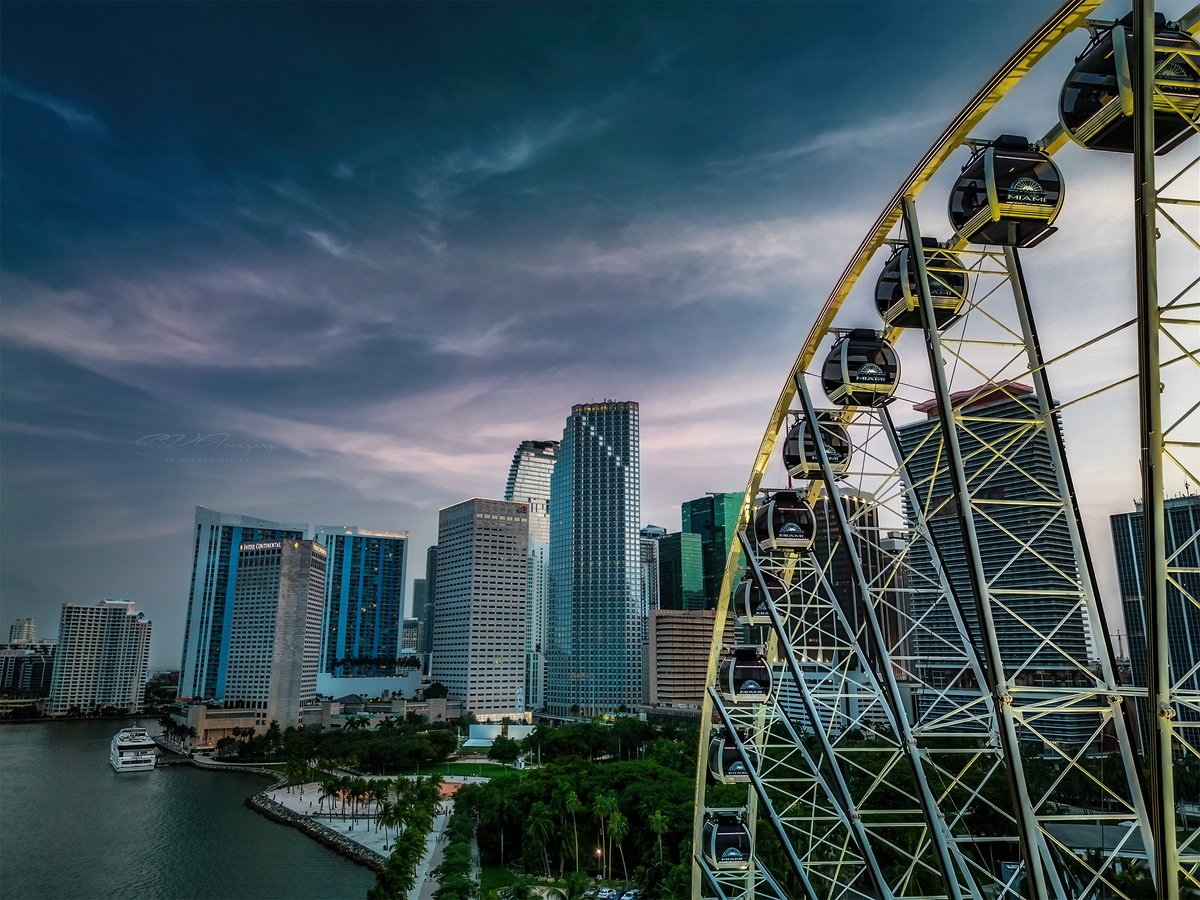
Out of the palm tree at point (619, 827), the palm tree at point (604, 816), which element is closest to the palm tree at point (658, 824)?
the palm tree at point (619, 827)

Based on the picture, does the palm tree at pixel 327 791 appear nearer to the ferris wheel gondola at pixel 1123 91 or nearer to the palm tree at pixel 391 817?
the palm tree at pixel 391 817

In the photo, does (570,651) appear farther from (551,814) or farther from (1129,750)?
(1129,750)

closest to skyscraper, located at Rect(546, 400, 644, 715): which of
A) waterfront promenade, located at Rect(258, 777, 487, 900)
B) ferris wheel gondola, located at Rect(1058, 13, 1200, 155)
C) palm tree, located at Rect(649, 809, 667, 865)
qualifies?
waterfront promenade, located at Rect(258, 777, 487, 900)

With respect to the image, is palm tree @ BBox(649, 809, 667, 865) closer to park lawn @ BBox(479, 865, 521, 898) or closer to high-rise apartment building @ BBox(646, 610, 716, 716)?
park lawn @ BBox(479, 865, 521, 898)

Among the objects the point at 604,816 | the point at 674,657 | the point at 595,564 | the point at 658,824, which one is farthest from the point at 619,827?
the point at 595,564

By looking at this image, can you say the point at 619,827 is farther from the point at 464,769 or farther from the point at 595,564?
the point at 595,564

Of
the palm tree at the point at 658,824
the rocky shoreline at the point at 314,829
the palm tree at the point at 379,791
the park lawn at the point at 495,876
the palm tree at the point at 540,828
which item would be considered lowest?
the rocky shoreline at the point at 314,829

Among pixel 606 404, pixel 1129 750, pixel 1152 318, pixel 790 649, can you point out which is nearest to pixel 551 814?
pixel 790 649
